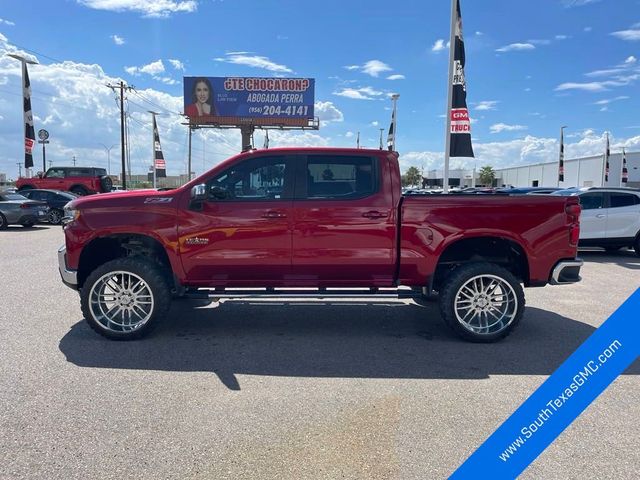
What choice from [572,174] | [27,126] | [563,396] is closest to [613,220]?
[563,396]

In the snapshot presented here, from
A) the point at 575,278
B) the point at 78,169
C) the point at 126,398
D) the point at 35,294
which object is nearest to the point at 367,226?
the point at 575,278

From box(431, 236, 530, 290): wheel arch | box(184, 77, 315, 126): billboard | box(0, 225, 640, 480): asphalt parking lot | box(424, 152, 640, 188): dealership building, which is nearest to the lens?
box(0, 225, 640, 480): asphalt parking lot

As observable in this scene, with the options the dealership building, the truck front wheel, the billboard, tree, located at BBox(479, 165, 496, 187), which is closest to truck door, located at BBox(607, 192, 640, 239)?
the truck front wheel

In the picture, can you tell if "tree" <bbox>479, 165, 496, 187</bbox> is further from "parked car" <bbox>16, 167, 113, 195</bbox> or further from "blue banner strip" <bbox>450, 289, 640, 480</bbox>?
"blue banner strip" <bbox>450, 289, 640, 480</bbox>

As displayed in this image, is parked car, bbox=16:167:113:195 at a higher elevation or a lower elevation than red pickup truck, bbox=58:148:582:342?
higher

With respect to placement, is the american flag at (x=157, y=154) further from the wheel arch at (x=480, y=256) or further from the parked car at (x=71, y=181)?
the wheel arch at (x=480, y=256)

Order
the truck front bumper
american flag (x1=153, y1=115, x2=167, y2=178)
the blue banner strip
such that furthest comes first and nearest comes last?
american flag (x1=153, y1=115, x2=167, y2=178), the truck front bumper, the blue banner strip

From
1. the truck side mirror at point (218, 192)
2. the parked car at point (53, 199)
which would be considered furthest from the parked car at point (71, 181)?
the truck side mirror at point (218, 192)

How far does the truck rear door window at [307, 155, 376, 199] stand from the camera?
543 cm

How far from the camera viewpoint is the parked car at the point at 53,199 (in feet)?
66.1

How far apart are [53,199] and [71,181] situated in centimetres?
778

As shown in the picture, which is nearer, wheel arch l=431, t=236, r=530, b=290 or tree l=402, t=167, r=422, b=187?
wheel arch l=431, t=236, r=530, b=290

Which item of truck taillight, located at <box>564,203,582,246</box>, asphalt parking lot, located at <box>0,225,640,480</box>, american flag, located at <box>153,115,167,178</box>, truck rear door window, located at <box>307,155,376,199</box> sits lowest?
asphalt parking lot, located at <box>0,225,640,480</box>

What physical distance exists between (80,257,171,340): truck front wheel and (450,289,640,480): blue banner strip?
421 centimetres
